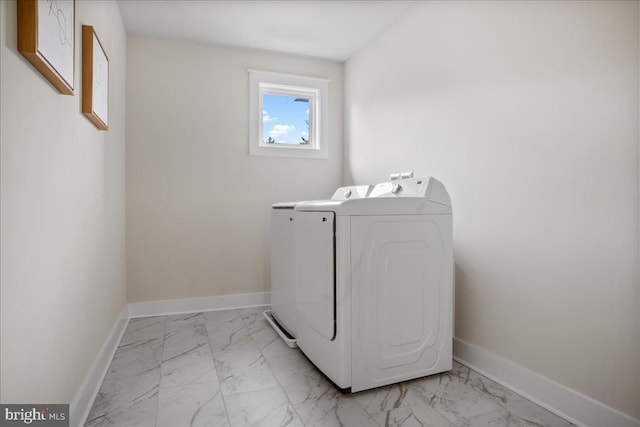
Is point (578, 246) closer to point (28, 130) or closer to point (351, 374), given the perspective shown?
point (351, 374)

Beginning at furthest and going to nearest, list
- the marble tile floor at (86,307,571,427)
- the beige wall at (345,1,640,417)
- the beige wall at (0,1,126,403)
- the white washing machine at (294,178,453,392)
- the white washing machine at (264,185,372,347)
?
the white washing machine at (264,185,372,347)
the white washing machine at (294,178,453,392)
the marble tile floor at (86,307,571,427)
the beige wall at (345,1,640,417)
the beige wall at (0,1,126,403)

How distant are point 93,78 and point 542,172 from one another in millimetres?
2115

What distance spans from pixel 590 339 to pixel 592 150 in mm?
768

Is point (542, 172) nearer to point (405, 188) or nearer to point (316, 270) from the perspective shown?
point (405, 188)

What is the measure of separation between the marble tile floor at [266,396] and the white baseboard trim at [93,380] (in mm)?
36

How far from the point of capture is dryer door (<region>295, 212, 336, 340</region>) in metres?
1.76

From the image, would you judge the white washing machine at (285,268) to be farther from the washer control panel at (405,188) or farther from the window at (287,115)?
the window at (287,115)

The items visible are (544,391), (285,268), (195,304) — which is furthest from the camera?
(195,304)

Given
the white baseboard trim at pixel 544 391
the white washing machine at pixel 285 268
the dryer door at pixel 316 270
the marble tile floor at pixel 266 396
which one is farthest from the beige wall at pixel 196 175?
the white baseboard trim at pixel 544 391

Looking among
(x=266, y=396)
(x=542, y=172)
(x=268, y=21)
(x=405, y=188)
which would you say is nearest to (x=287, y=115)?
(x=268, y=21)

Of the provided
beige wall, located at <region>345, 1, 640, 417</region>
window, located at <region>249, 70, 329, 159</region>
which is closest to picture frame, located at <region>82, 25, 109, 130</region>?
window, located at <region>249, 70, 329, 159</region>

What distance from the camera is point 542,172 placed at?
5.41ft

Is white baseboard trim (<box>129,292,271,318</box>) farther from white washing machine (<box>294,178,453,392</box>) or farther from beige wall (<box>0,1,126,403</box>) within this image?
white washing machine (<box>294,178,453,392</box>)

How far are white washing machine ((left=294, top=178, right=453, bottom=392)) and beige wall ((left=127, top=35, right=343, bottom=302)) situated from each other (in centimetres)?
145
